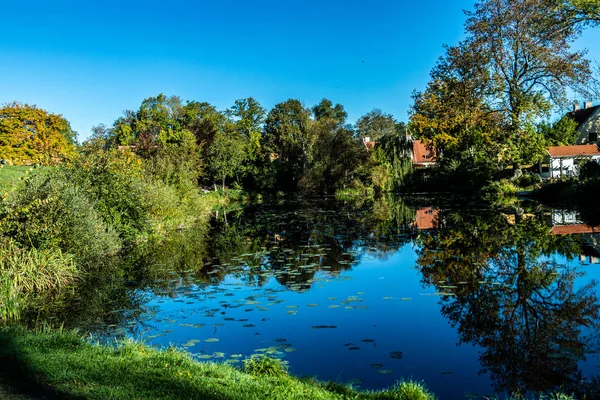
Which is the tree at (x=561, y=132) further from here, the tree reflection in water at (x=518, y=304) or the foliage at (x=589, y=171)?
the tree reflection in water at (x=518, y=304)

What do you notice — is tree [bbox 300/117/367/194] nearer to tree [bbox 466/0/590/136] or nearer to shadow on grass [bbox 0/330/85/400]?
tree [bbox 466/0/590/136]


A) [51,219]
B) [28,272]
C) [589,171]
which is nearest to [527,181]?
[589,171]

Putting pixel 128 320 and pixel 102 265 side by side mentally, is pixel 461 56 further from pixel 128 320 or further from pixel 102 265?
pixel 128 320

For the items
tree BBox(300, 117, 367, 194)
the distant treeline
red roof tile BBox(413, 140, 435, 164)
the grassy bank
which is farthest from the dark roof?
the grassy bank

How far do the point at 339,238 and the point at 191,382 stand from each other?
14455mm

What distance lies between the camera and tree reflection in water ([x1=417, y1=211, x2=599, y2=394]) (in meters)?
5.94

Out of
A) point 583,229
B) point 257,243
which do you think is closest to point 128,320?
point 257,243

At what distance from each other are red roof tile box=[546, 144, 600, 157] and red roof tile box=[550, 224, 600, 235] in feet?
99.2

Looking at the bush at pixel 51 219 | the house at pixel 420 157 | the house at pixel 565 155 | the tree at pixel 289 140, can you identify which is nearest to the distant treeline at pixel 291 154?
the tree at pixel 289 140

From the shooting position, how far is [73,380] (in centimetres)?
473

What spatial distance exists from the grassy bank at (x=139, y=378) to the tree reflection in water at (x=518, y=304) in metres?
1.71

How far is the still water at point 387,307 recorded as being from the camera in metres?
6.19

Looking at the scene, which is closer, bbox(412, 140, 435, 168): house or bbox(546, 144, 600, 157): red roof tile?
bbox(546, 144, 600, 157): red roof tile

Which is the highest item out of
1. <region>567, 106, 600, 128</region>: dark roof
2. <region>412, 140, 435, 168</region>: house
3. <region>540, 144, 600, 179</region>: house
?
<region>567, 106, 600, 128</region>: dark roof
